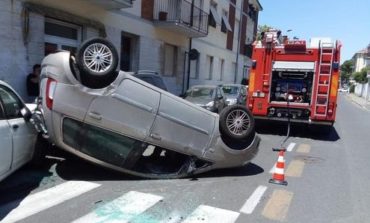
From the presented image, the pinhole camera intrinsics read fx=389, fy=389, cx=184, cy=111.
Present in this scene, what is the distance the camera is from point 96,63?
18.9ft

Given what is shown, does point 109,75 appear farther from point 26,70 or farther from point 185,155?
point 26,70

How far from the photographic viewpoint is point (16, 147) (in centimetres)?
522

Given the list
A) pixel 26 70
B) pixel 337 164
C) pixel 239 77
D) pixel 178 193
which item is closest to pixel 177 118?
pixel 178 193

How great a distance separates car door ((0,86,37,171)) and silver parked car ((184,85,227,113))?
27.0 feet

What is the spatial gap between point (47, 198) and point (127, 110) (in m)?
1.68

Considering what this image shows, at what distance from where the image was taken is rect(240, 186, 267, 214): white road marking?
16.8ft

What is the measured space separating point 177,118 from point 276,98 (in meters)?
7.34

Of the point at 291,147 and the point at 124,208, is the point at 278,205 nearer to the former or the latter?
the point at 124,208

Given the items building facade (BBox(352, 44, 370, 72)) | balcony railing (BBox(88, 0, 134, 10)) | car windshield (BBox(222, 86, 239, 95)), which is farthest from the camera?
building facade (BBox(352, 44, 370, 72))

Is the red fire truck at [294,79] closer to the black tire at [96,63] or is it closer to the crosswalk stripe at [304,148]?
the crosswalk stripe at [304,148]

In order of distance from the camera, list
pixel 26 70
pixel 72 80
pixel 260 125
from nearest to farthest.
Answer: pixel 72 80 < pixel 26 70 < pixel 260 125

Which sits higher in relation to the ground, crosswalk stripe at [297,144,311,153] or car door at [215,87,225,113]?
car door at [215,87,225,113]

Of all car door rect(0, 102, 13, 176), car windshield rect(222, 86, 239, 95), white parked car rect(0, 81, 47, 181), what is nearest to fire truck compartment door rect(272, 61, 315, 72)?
car windshield rect(222, 86, 239, 95)

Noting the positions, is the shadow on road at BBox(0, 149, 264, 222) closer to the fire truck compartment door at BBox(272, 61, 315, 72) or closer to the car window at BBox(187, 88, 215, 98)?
the fire truck compartment door at BBox(272, 61, 315, 72)
